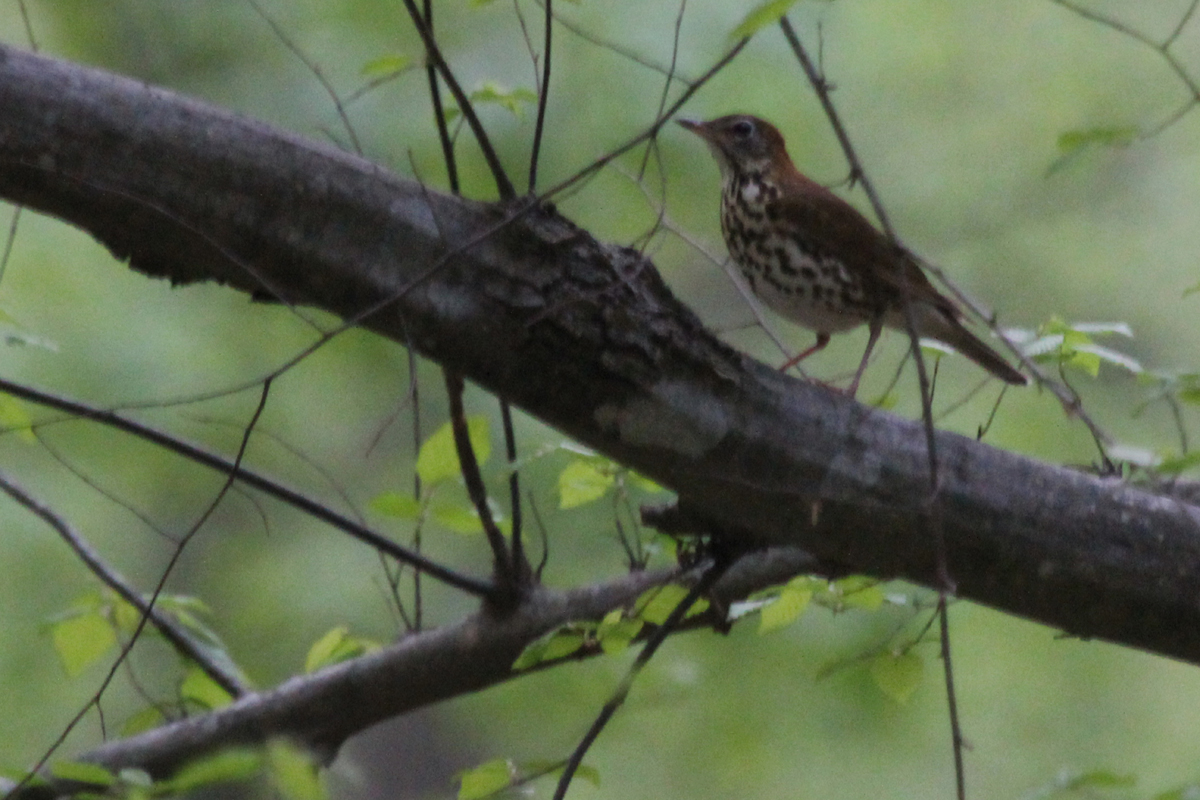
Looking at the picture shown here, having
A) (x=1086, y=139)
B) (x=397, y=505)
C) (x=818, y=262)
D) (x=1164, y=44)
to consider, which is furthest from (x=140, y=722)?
(x=1164, y=44)

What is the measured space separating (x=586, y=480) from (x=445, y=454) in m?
0.24

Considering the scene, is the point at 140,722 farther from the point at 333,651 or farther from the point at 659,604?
the point at 659,604

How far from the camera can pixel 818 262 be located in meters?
2.67

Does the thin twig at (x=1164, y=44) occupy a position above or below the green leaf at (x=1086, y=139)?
above

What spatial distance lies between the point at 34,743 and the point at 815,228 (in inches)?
146

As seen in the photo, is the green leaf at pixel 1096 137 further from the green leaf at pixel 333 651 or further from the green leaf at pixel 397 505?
the green leaf at pixel 333 651

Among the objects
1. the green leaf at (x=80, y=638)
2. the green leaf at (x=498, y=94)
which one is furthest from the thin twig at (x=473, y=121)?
the green leaf at (x=80, y=638)

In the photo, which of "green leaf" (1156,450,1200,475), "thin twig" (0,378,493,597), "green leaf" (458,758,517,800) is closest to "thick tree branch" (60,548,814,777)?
"thin twig" (0,378,493,597)

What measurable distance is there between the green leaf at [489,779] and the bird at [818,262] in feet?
3.98

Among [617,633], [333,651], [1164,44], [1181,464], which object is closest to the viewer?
[1181,464]

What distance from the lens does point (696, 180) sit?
15.3 feet

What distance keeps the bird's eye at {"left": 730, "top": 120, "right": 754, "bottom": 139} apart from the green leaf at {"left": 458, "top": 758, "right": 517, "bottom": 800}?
1.79 metres

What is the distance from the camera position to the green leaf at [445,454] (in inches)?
79.8

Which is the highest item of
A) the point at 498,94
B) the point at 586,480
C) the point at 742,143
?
the point at 742,143
